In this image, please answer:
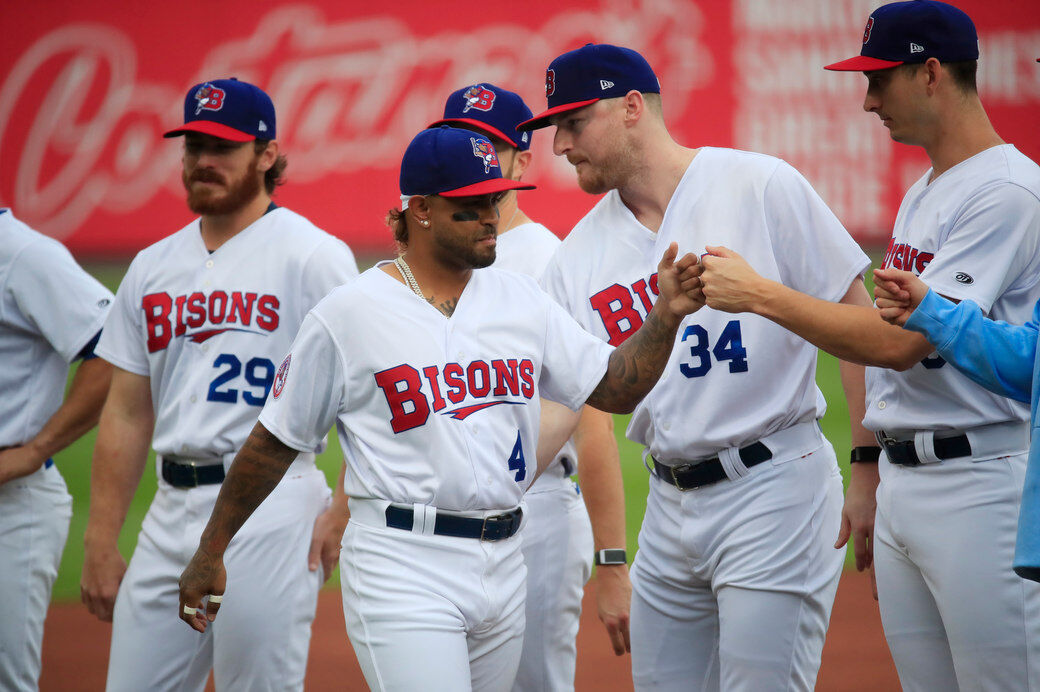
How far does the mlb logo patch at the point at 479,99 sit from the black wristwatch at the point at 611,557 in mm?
1540

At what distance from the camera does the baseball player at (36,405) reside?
3820mm

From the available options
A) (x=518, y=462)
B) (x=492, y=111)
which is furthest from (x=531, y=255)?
(x=518, y=462)

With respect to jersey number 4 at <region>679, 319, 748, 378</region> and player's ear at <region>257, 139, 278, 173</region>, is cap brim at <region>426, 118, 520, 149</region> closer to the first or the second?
player's ear at <region>257, 139, 278, 173</region>

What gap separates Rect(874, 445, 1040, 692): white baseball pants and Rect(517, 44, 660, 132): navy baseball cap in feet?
4.27

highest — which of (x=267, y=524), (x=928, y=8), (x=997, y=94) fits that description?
(x=997, y=94)

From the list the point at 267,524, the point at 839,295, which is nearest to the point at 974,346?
the point at 839,295

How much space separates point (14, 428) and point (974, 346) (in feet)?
10.1

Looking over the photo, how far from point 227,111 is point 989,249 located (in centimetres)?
233

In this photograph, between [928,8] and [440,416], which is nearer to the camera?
[440,416]

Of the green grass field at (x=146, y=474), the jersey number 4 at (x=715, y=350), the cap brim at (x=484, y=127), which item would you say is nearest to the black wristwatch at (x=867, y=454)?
the jersey number 4 at (x=715, y=350)

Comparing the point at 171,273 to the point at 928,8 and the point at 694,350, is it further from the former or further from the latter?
the point at 928,8

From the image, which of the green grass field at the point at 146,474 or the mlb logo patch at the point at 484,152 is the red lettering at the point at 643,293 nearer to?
the mlb logo patch at the point at 484,152

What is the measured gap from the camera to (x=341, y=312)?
2770 millimetres

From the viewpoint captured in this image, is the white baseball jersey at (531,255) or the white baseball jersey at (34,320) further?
the white baseball jersey at (34,320)
